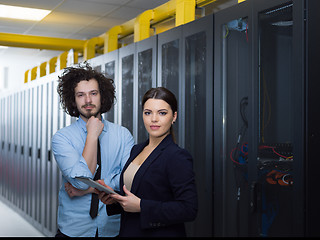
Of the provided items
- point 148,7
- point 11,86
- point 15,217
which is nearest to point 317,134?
point 148,7

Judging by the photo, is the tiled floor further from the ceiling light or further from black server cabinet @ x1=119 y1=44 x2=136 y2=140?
the ceiling light

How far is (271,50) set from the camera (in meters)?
2.29

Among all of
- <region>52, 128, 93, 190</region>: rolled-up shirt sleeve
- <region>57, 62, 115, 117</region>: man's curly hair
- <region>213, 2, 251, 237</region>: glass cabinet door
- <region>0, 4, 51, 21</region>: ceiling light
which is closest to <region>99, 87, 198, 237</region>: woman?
<region>52, 128, 93, 190</region>: rolled-up shirt sleeve

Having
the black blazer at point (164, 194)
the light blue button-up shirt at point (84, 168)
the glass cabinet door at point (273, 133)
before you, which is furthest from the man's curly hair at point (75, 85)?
the glass cabinet door at point (273, 133)

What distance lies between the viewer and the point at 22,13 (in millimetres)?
4727

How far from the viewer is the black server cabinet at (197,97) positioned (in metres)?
2.39

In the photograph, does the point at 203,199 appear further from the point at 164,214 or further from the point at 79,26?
the point at 79,26

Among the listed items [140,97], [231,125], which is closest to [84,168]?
[231,125]

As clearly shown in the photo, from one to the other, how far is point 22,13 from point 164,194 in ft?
12.8

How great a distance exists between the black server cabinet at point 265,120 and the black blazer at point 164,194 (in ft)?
2.08

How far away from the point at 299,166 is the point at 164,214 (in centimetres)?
73

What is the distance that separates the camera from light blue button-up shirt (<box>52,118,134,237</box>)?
1947mm

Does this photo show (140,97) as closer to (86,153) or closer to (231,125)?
(231,125)

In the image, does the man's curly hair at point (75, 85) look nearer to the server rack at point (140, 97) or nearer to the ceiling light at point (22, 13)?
the server rack at point (140, 97)
